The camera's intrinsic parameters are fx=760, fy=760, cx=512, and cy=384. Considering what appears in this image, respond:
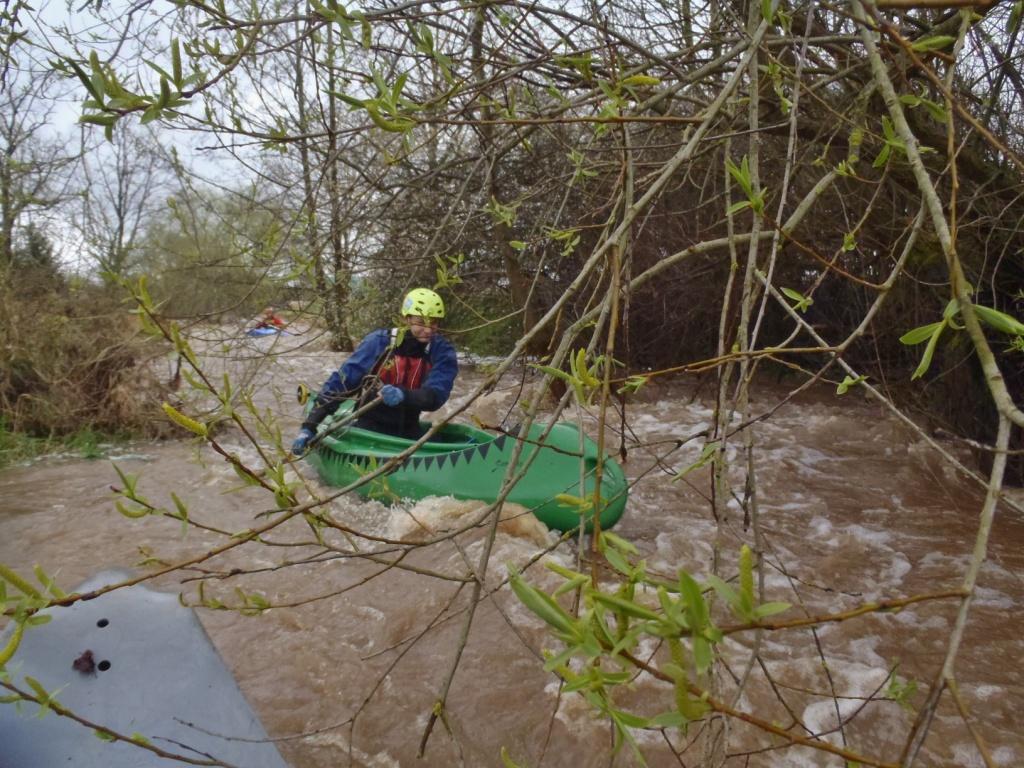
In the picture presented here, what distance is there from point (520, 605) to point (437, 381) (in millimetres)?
2683

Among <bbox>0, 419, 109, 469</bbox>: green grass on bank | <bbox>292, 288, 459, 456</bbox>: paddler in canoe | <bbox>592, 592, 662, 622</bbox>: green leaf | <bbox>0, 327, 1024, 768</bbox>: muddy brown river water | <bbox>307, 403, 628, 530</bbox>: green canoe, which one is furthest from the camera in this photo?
<bbox>0, 419, 109, 469</bbox>: green grass on bank

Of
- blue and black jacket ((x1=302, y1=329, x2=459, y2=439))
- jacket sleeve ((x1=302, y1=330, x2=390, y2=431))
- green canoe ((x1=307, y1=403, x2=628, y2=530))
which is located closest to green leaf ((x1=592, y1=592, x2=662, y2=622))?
green canoe ((x1=307, y1=403, x2=628, y2=530))

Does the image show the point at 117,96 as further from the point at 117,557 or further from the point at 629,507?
the point at 629,507

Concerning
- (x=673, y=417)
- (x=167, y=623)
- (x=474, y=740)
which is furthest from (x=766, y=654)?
(x=673, y=417)

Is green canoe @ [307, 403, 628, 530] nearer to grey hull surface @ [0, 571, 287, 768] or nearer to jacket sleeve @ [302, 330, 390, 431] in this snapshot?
jacket sleeve @ [302, 330, 390, 431]

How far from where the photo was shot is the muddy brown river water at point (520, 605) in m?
3.00

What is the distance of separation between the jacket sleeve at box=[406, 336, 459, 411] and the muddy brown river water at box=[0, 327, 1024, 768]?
3.07 ft

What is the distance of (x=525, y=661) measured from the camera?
364cm

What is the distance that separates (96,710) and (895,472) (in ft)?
20.8

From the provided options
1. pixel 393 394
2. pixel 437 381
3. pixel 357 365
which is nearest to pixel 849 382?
pixel 393 394

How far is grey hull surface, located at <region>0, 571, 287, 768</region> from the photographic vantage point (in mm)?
2180

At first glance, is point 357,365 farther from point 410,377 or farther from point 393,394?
point 410,377

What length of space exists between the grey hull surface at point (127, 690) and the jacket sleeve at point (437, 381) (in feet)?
11.5

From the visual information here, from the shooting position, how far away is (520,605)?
4.03m
